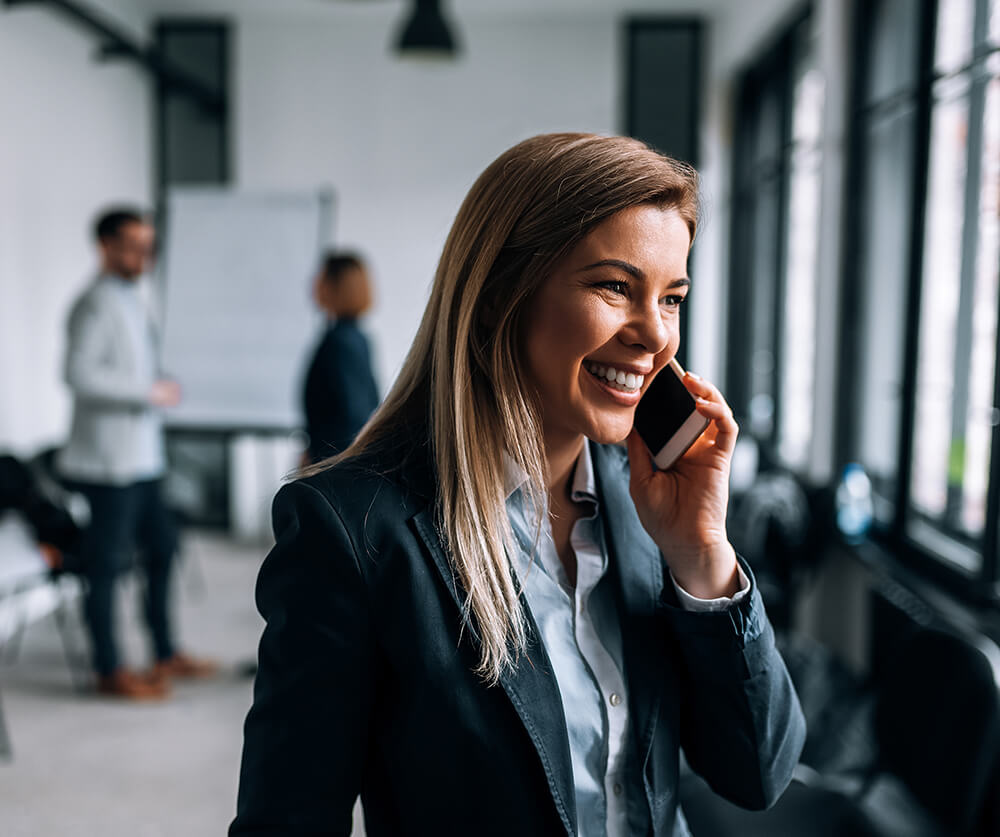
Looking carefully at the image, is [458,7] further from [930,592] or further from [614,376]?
[614,376]

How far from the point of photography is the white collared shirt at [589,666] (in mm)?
934

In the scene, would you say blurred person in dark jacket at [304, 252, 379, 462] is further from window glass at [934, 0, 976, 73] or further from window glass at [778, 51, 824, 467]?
window glass at [934, 0, 976, 73]

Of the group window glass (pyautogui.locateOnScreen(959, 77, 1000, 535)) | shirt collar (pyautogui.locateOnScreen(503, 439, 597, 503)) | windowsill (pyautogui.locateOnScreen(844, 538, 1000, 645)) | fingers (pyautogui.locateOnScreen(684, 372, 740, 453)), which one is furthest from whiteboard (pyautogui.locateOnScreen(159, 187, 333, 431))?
fingers (pyautogui.locateOnScreen(684, 372, 740, 453))

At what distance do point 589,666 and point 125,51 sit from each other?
5.09m

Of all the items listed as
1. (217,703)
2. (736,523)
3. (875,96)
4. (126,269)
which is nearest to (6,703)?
(217,703)

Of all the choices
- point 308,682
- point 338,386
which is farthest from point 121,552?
point 308,682

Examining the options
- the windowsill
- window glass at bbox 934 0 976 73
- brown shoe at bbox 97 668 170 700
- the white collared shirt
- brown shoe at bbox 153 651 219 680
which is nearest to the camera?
the white collared shirt

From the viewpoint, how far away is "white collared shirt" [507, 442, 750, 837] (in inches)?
36.8

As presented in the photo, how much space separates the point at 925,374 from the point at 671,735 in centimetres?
245

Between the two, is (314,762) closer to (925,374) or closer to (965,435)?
(965,435)

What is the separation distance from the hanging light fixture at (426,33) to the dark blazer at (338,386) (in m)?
1.74

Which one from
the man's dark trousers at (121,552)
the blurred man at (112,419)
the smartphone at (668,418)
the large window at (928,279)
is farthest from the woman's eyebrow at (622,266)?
the man's dark trousers at (121,552)

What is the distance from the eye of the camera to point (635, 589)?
0.99m

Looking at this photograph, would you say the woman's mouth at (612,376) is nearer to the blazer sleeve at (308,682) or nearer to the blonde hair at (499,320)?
the blonde hair at (499,320)
